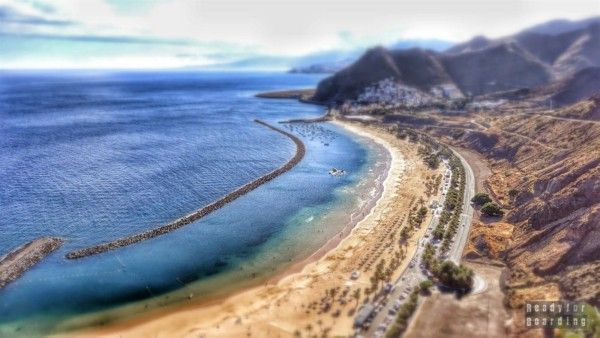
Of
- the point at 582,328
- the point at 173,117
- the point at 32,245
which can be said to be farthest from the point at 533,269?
the point at 173,117

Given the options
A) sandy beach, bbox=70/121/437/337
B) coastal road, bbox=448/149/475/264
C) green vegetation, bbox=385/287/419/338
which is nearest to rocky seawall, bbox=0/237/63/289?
sandy beach, bbox=70/121/437/337

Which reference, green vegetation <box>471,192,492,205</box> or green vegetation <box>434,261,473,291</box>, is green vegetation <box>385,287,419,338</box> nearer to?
green vegetation <box>434,261,473,291</box>

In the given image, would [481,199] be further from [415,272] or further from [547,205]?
[415,272]

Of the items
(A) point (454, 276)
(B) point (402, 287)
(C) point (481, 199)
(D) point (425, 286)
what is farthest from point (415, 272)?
(C) point (481, 199)

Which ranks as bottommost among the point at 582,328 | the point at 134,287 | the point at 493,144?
the point at 134,287

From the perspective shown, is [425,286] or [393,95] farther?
[393,95]

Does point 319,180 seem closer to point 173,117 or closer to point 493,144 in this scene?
point 493,144

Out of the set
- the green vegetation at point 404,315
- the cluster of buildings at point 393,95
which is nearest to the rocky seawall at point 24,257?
the green vegetation at point 404,315
